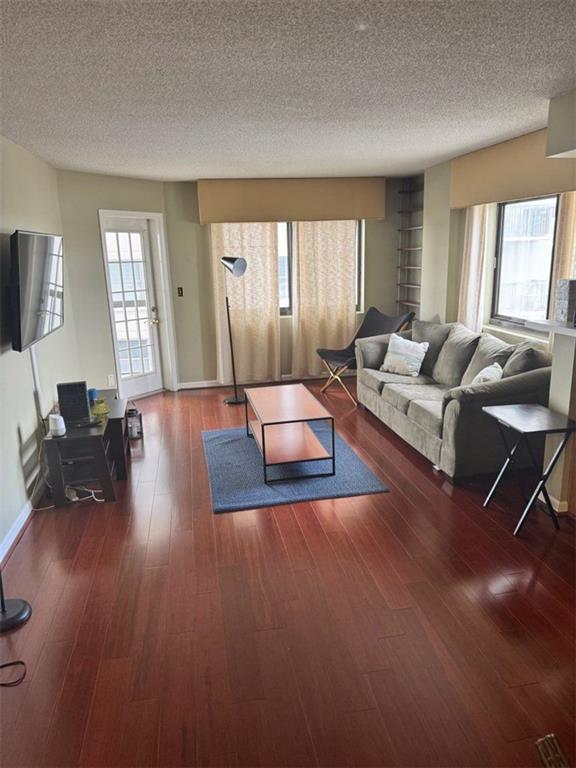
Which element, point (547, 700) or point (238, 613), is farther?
point (238, 613)

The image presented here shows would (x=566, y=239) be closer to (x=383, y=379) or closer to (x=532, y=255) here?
(x=532, y=255)

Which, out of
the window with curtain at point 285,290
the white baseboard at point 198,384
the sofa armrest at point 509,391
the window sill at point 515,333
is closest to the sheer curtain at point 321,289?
the window with curtain at point 285,290

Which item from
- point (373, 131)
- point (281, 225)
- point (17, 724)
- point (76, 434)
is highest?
point (373, 131)

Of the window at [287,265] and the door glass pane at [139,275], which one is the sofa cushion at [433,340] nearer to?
the window at [287,265]

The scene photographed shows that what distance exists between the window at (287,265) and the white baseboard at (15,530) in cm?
402

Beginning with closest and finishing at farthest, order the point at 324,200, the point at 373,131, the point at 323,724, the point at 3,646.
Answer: the point at 323,724 → the point at 3,646 → the point at 373,131 → the point at 324,200

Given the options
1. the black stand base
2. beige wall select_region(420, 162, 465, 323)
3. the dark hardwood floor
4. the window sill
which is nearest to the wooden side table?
the dark hardwood floor

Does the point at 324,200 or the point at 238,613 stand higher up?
the point at 324,200

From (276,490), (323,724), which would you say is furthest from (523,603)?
(276,490)

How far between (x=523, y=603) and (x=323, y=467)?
1.86 meters

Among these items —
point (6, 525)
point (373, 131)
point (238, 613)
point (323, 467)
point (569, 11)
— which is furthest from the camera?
point (323, 467)

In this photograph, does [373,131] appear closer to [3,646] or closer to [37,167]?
[37,167]

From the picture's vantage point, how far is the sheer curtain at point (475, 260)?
16.1 feet

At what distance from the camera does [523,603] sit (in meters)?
2.55
